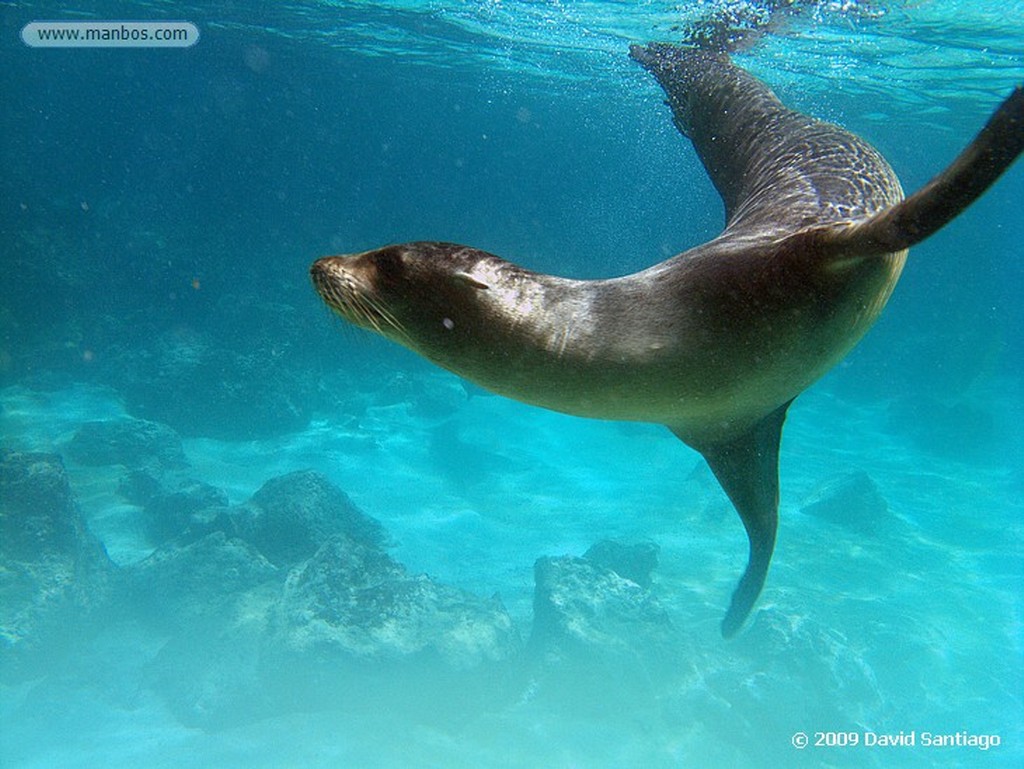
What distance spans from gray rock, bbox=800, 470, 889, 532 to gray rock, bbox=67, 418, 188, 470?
48.2 feet

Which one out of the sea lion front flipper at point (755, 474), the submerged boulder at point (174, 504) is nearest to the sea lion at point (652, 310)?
the sea lion front flipper at point (755, 474)

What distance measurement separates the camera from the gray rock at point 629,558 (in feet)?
39.4

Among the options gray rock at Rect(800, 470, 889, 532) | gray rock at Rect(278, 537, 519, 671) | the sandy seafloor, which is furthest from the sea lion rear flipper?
gray rock at Rect(800, 470, 889, 532)

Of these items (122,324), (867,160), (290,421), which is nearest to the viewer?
(867,160)

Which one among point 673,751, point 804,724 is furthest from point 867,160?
point 804,724

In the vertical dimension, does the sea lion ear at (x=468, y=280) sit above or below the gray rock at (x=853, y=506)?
above

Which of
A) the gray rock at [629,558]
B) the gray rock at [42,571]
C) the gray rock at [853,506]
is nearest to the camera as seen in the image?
the gray rock at [42,571]

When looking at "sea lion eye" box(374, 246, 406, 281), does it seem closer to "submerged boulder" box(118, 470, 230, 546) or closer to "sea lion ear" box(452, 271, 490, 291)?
"sea lion ear" box(452, 271, 490, 291)

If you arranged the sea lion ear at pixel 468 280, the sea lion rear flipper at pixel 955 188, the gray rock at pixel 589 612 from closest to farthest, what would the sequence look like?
the sea lion rear flipper at pixel 955 188
the sea lion ear at pixel 468 280
the gray rock at pixel 589 612

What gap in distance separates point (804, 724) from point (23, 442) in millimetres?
15402

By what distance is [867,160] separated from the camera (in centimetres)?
288

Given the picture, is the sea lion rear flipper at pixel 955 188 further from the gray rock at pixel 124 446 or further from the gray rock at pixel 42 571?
the gray rock at pixel 124 446

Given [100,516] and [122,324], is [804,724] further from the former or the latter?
[122,324]

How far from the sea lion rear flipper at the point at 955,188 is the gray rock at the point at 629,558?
10.8 meters
